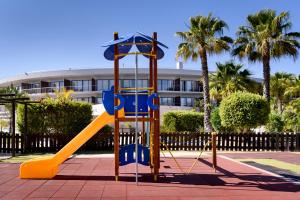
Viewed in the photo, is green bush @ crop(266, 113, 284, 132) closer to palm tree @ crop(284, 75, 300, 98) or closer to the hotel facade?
palm tree @ crop(284, 75, 300, 98)

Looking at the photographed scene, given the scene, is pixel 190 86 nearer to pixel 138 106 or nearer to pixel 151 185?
pixel 138 106

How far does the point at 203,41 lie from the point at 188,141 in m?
11.7

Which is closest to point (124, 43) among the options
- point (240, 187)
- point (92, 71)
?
point (240, 187)

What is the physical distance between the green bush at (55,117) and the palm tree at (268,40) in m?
14.1

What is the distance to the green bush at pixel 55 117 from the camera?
20094 mm

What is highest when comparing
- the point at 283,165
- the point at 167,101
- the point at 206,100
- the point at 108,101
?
the point at 167,101

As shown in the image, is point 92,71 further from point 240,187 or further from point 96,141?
point 240,187

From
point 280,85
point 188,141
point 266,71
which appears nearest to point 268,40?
point 266,71

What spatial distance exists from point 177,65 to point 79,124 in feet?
110

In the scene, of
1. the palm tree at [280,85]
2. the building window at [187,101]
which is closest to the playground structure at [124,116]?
the palm tree at [280,85]

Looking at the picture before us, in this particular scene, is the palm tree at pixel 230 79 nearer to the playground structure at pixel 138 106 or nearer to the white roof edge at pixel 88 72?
the white roof edge at pixel 88 72

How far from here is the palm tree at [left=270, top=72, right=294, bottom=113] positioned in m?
45.5

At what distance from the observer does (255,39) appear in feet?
92.5

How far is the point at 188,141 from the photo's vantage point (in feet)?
65.3
